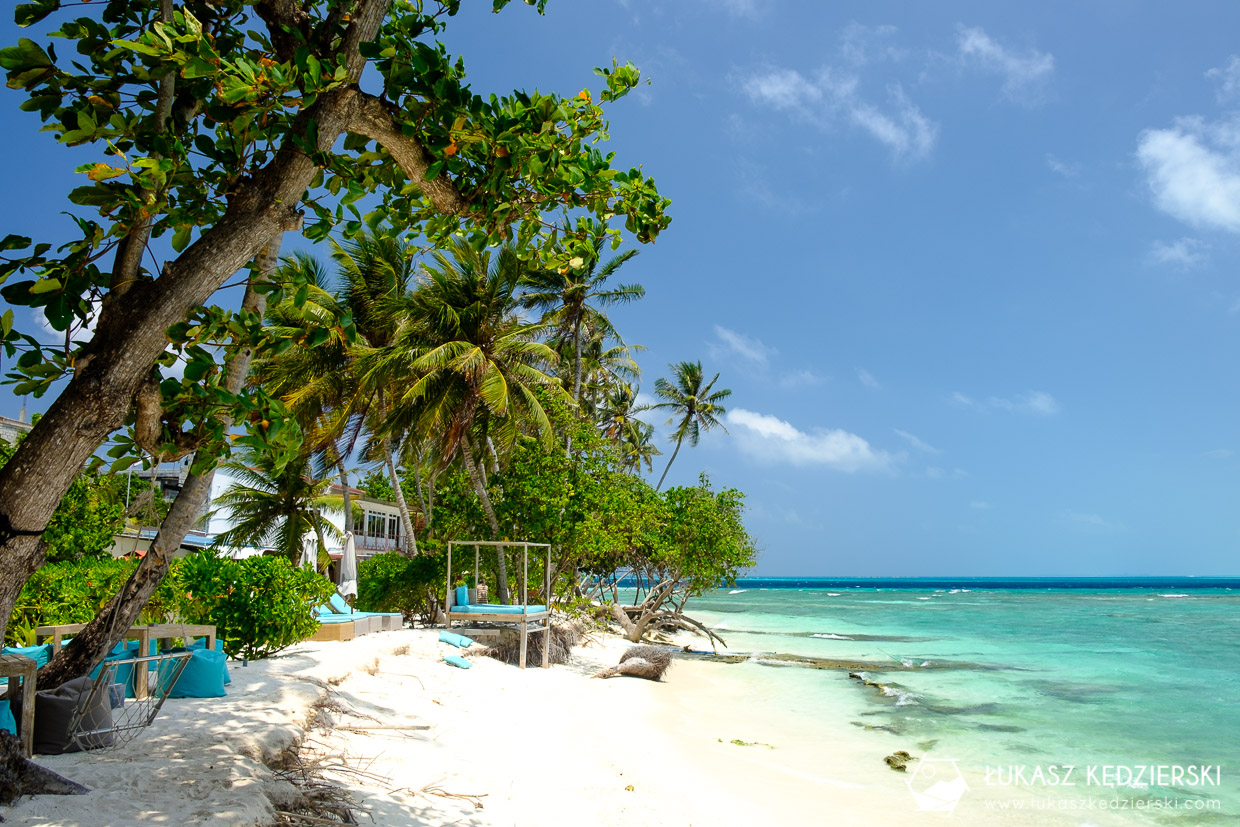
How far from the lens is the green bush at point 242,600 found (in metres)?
8.41

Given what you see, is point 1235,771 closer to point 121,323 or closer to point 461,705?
point 461,705

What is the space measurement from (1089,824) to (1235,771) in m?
4.53

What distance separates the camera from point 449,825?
4.78 m

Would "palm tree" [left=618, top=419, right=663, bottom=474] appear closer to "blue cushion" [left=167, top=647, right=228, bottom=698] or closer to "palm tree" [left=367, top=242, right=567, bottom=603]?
"palm tree" [left=367, top=242, right=567, bottom=603]

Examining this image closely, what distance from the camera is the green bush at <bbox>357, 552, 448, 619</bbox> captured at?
54.1 ft

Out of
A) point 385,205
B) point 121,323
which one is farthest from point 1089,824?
point 121,323

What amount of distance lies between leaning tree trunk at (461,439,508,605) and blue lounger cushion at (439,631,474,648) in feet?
9.62

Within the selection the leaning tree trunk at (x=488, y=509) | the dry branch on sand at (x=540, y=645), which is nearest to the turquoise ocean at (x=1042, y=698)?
the dry branch on sand at (x=540, y=645)

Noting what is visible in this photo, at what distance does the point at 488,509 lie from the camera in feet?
51.0

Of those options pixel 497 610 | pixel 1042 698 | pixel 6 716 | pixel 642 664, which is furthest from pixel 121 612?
pixel 1042 698

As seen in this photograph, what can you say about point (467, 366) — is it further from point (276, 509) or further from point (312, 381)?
point (276, 509)

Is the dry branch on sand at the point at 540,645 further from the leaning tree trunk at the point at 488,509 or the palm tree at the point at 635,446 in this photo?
the palm tree at the point at 635,446

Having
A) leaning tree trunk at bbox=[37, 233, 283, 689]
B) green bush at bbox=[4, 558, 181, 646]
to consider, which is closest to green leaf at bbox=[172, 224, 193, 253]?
leaning tree trunk at bbox=[37, 233, 283, 689]

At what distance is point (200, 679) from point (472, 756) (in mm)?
2364
